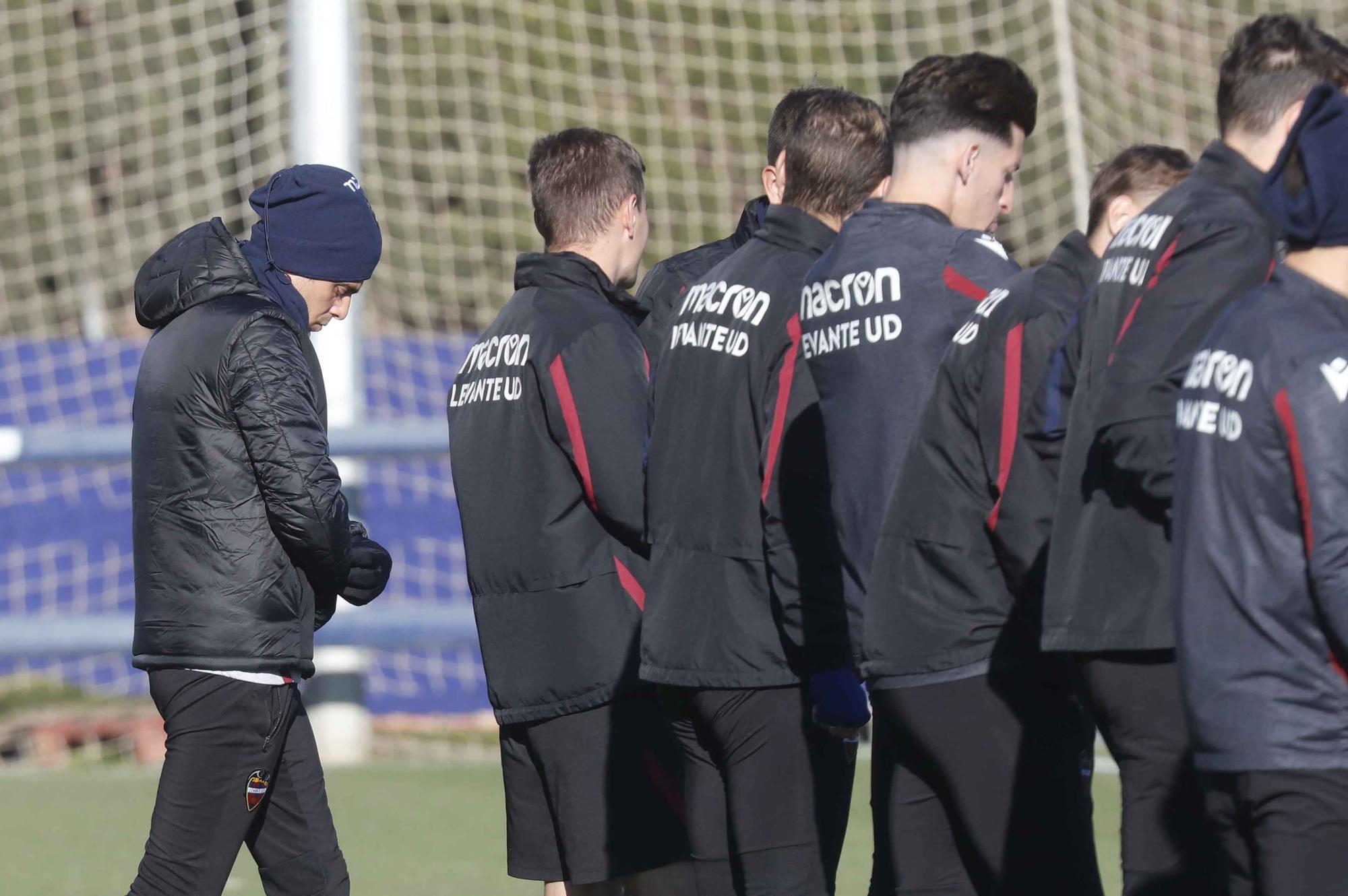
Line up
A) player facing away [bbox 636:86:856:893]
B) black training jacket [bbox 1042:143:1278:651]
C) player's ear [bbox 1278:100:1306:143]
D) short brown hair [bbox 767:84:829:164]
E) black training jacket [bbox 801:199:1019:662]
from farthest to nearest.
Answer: short brown hair [bbox 767:84:829:164] < player facing away [bbox 636:86:856:893] < black training jacket [bbox 801:199:1019:662] < player's ear [bbox 1278:100:1306:143] < black training jacket [bbox 1042:143:1278:651]

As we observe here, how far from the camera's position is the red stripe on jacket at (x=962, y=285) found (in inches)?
135

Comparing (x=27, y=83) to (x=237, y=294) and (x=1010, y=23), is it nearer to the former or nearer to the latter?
(x=1010, y=23)

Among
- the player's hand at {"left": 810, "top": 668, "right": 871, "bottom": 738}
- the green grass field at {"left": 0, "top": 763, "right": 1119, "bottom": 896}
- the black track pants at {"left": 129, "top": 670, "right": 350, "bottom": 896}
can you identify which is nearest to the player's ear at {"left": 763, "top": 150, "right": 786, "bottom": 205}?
the player's hand at {"left": 810, "top": 668, "right": 871, "bottom": 738}

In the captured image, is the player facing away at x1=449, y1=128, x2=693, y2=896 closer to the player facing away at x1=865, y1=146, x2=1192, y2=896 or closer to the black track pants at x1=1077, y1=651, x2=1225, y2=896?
the player facing away at x1=865, y1=146, x2=1192, y2=896

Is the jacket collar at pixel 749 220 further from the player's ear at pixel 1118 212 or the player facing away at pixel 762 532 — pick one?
the player facing away at pixel 762 532

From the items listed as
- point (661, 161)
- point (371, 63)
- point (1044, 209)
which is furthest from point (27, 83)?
point (1044, 209)

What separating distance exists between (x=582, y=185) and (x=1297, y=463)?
210 cm

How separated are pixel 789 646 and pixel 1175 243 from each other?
3.64ft

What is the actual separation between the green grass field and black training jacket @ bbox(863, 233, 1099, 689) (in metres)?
2.51

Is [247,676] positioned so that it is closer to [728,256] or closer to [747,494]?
[747,494]

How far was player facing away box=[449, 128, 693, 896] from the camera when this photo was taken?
13.3 feet

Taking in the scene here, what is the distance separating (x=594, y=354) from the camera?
4.05 meters

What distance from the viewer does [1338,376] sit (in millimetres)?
2492

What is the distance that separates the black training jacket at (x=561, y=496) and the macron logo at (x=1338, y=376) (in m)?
1.78
